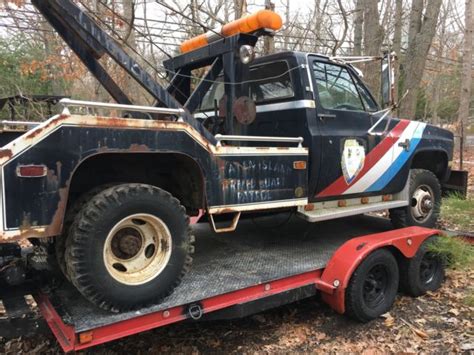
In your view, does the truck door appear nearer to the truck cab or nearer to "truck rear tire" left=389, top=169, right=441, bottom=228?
the truck cab

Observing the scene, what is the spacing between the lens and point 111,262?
3.07m

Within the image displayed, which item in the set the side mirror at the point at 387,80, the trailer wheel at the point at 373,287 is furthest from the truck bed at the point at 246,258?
the side mirror at the point at 387,80

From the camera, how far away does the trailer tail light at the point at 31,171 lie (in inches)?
104

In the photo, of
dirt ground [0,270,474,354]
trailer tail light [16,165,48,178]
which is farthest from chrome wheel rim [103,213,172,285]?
dirt ground [0,270,474,354]

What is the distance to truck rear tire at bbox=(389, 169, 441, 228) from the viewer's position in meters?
5.64

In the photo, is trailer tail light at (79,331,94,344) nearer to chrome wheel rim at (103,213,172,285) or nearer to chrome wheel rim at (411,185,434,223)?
chrome wheel rim at (103,213,172,285)

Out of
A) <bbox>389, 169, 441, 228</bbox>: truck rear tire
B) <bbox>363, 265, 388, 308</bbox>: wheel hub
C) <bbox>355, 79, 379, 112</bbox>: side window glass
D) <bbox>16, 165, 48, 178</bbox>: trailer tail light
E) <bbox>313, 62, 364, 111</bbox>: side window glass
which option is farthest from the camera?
<bbox>389, 169, 441, 228</bbox>: truck rear tire

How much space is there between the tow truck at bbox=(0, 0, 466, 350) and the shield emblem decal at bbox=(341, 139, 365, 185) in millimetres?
20

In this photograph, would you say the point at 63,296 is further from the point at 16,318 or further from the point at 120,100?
the point at 120,100

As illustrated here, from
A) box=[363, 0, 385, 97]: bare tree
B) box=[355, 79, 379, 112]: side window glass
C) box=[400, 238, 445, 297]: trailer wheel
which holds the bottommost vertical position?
box=[400, 238, 445, 297]: trailer wheel

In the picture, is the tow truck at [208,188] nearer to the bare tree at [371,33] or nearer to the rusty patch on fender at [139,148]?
the rusty patch on fender at [139,148]

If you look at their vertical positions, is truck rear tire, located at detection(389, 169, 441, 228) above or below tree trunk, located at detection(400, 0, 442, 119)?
below

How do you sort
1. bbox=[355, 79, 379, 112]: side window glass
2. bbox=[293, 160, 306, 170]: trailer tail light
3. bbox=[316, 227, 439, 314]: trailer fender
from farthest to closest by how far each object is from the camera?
1. bbox=[355, 79, 379, 112]: side window glass
2. bbox=[293, 160, 306, 170]: trailer tail light
3. bbox=[316, 227, 439, 314]: trailer fender

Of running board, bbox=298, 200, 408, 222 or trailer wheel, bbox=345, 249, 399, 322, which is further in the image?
running board, bbox=298, 200, 408, 222
